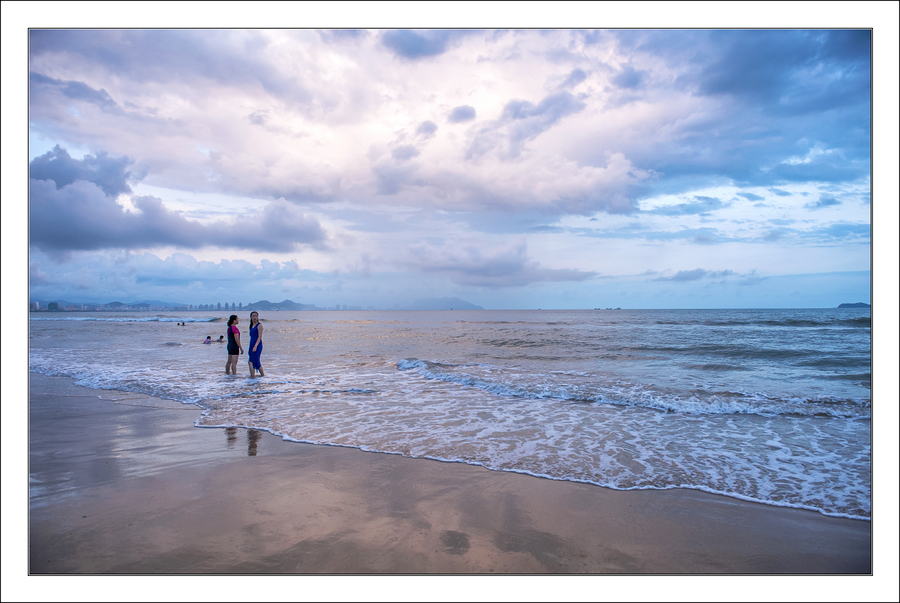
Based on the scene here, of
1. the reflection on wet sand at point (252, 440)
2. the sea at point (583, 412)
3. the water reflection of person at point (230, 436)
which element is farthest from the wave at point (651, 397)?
the water reflection of person at point (230, 436)

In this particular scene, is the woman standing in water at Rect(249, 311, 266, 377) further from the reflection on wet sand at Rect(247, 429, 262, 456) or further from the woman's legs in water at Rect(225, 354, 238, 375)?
the reflection on wet sand at Rect(247, 429, 262, 456)

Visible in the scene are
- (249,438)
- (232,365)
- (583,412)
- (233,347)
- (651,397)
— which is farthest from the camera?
(232,365)

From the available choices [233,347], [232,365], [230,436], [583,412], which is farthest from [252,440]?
[232,365]

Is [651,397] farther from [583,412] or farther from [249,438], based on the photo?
[249,438]

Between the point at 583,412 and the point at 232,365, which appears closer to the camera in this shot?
the point at 583,412

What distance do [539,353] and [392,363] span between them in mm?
7787

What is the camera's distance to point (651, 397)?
9.49 metres

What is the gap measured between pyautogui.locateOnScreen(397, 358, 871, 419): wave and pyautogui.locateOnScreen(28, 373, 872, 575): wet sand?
5.06 meters

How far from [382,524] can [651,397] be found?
7993mm

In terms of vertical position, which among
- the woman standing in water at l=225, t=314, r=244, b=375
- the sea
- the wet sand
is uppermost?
the woman standing in water at l=225, t=314, r=244, b=375

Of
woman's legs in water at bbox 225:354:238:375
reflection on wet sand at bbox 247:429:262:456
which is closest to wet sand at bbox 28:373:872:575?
reflection on wet sand at bbox 247:429:262:456

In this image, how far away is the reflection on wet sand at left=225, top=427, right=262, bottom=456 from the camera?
5820 mm

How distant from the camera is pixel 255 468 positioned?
5043mm
